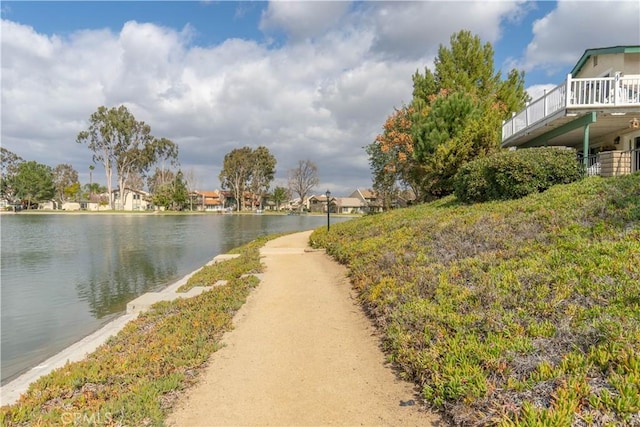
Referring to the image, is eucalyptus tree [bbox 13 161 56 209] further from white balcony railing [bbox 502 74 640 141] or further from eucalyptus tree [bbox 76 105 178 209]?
white balcony railing [bbox 502 74 640 141]

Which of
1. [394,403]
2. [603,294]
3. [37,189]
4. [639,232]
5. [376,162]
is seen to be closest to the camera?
[394,403]

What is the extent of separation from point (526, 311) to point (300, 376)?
7.80 feet

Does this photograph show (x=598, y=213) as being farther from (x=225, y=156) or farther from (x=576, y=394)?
(x=225, y=156)

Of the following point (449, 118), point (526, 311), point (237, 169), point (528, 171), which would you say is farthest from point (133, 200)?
point (526, 311)

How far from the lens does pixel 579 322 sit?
3289 millimetres

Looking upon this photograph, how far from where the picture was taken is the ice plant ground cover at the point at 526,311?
8.36ft

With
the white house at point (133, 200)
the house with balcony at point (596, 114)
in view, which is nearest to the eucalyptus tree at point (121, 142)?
the white house at point (133, 200)

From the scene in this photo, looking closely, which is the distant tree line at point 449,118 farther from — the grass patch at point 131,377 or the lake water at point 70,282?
the grass patch at point 131,377

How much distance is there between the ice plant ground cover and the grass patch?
2236mm

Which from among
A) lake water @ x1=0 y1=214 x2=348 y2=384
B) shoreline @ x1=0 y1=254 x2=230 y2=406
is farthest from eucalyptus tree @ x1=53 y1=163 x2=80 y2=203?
shoreline @ x1=0 y1=254 x2=230 y2=406

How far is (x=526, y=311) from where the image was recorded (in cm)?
370

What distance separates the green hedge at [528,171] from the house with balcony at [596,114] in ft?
3.51

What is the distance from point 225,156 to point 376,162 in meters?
49.0

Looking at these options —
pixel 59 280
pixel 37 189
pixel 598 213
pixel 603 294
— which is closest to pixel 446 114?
pixel 598 213
